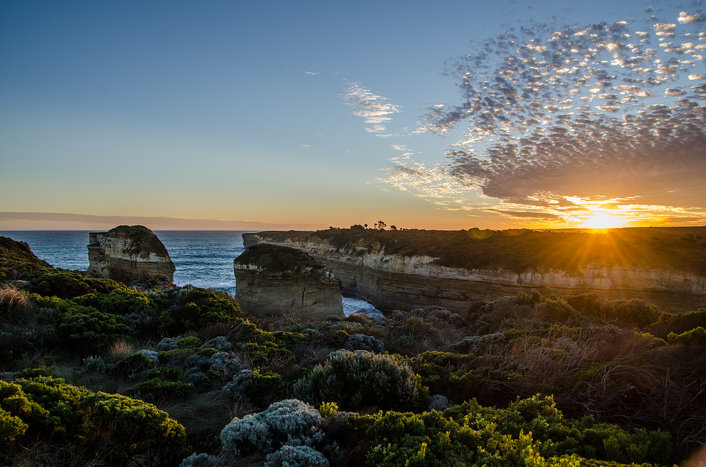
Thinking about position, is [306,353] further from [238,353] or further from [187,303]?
[187,303]

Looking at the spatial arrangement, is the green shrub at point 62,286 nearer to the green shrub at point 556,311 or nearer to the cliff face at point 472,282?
the green shrub at point 556,311

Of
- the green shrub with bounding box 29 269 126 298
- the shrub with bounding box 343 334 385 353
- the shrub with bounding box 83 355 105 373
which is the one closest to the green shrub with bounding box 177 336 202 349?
the shrub with bounding box 83 355 105 373

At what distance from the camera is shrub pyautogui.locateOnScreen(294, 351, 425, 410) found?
17.2ft

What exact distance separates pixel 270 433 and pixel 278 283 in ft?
51.5

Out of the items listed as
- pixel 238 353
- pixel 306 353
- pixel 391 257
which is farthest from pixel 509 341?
pixel 391 257

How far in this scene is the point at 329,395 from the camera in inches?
212

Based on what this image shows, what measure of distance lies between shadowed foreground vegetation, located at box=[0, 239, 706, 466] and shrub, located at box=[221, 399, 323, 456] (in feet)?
0.05

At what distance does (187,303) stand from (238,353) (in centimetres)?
476

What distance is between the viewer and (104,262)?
28.1m

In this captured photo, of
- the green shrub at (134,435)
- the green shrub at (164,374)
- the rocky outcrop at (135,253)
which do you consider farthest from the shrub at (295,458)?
the rocky outcrop at (135,253)

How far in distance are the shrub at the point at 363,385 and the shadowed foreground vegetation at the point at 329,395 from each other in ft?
0.07

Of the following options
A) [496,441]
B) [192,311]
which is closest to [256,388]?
[496,441]

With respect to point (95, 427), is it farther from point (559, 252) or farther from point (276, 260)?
point (559, 252)

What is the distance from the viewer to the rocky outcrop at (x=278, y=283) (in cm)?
1897
